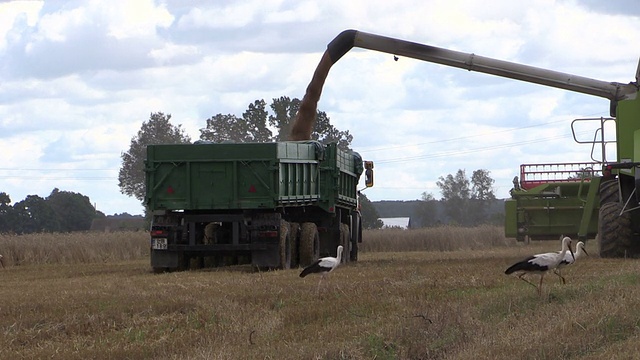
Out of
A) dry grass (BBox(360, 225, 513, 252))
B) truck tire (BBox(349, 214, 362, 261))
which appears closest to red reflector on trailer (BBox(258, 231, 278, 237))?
truck tire (BBox(349, 214, 362, 261))

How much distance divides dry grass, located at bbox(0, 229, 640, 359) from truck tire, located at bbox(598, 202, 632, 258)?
4.48m

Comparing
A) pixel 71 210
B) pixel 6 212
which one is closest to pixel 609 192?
pixel 6 212

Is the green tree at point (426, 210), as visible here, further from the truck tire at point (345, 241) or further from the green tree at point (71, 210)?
the truck tire at point (345, 241)

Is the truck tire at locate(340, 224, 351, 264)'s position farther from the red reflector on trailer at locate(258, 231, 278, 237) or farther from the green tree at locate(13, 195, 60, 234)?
the green tree at locate(13, 195, 60, 234)

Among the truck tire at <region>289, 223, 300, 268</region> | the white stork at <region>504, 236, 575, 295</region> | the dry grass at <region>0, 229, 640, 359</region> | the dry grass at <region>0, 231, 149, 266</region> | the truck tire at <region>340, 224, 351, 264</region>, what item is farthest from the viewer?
the dry grass at <region>0, 231, 149, 266</region>

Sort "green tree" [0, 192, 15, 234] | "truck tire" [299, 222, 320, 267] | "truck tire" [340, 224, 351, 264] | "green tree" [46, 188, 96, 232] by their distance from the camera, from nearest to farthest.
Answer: "truck tire" [299, 222, 320, 267]
"truck tire" [340, 224, 351, 264]
"green tree" [0, 192, 15, 234]
"green tree" [46, 188, 96, 232]

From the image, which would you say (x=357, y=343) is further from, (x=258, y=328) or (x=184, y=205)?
(x=184, y=205)

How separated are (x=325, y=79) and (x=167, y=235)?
6.66 meters

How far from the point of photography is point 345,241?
29.7 meters

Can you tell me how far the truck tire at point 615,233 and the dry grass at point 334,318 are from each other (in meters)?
4.48

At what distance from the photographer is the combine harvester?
24.5 m

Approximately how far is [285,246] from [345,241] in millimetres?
5613

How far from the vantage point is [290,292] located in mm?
17359

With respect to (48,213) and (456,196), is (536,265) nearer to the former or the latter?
(48,213)
